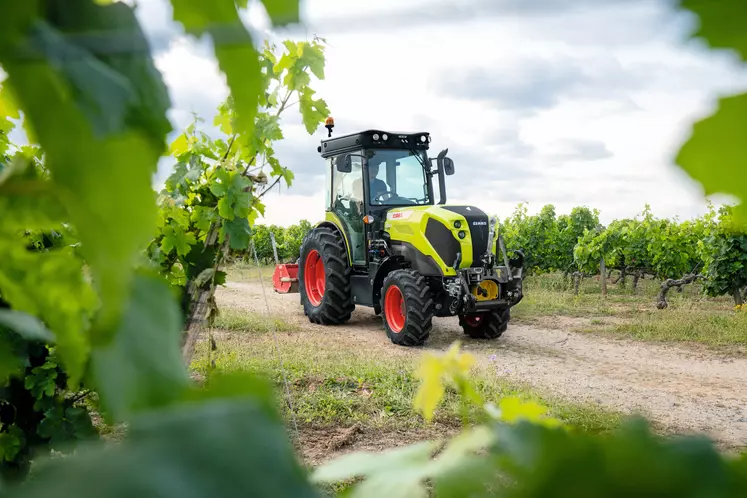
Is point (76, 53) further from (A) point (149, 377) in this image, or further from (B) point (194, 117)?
(B) point (194, 117)

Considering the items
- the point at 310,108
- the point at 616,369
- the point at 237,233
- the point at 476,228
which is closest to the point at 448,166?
the point at 476,228

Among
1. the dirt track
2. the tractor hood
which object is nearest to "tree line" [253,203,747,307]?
the dirt track

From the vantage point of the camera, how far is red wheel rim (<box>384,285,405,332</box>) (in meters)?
6.28

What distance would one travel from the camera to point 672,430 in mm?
3740

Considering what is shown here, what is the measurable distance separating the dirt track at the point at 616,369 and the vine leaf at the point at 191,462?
3539 mm

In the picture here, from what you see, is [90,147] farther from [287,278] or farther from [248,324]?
[287,278]

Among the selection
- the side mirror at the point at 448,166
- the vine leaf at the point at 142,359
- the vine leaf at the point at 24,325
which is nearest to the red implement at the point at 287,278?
the side mirror at the point at 448,166

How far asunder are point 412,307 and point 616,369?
1.88 m

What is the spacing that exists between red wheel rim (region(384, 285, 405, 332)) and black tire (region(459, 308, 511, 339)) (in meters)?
0.70

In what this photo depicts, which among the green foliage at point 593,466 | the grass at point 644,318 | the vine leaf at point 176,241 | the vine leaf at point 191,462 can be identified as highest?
the vine leaf at point 176,241

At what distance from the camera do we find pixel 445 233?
244 inches

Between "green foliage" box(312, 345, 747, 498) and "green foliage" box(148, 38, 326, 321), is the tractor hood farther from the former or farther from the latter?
"green foliage" box(312, 345, 747, 498)

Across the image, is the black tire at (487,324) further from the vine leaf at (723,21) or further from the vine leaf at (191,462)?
the vine leaf at (191,462)

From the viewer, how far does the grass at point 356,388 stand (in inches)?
148
